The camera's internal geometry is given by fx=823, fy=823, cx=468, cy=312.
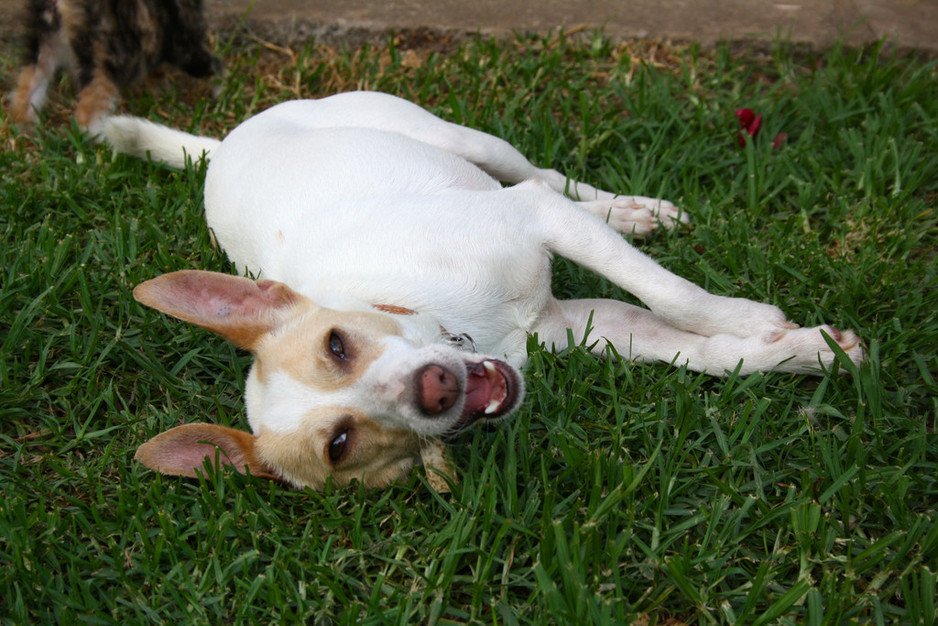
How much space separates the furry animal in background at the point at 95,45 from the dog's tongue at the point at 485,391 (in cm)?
296

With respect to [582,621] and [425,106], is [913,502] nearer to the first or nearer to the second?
[582,621]

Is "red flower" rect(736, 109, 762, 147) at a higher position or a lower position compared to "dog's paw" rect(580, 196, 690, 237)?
higher

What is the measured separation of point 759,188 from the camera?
371 cm

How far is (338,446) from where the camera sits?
2.51 metres

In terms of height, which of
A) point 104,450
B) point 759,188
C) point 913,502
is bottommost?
point 104,450

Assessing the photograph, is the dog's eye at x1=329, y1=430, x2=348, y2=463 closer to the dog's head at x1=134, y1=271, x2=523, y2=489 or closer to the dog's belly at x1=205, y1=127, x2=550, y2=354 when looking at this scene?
the dog's head at x1=134, y1=271, x2=523, y2=489

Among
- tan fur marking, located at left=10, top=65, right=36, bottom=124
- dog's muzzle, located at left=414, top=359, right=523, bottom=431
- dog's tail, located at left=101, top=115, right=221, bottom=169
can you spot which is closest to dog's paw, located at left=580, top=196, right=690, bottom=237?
dog's muzzle, located at left=414, top=359, right=523, bottom=431

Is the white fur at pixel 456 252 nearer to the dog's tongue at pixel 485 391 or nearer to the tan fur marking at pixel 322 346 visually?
the tan fur marking at pixel 322 346

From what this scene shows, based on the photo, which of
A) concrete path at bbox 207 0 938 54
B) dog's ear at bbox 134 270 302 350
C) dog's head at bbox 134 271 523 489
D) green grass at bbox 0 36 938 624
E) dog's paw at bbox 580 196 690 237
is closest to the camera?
green grass at bbox 0 36 938 624

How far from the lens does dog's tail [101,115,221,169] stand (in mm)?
4031

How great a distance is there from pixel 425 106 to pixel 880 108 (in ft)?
7.62

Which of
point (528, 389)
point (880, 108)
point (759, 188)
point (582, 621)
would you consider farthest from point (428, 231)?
point (880, 108)

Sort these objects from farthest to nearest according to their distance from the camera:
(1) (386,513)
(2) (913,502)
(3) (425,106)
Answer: (3) (425,106)
(1) (386,513)
(2) (913,502)

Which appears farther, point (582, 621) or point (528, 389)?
point (528, 389)
